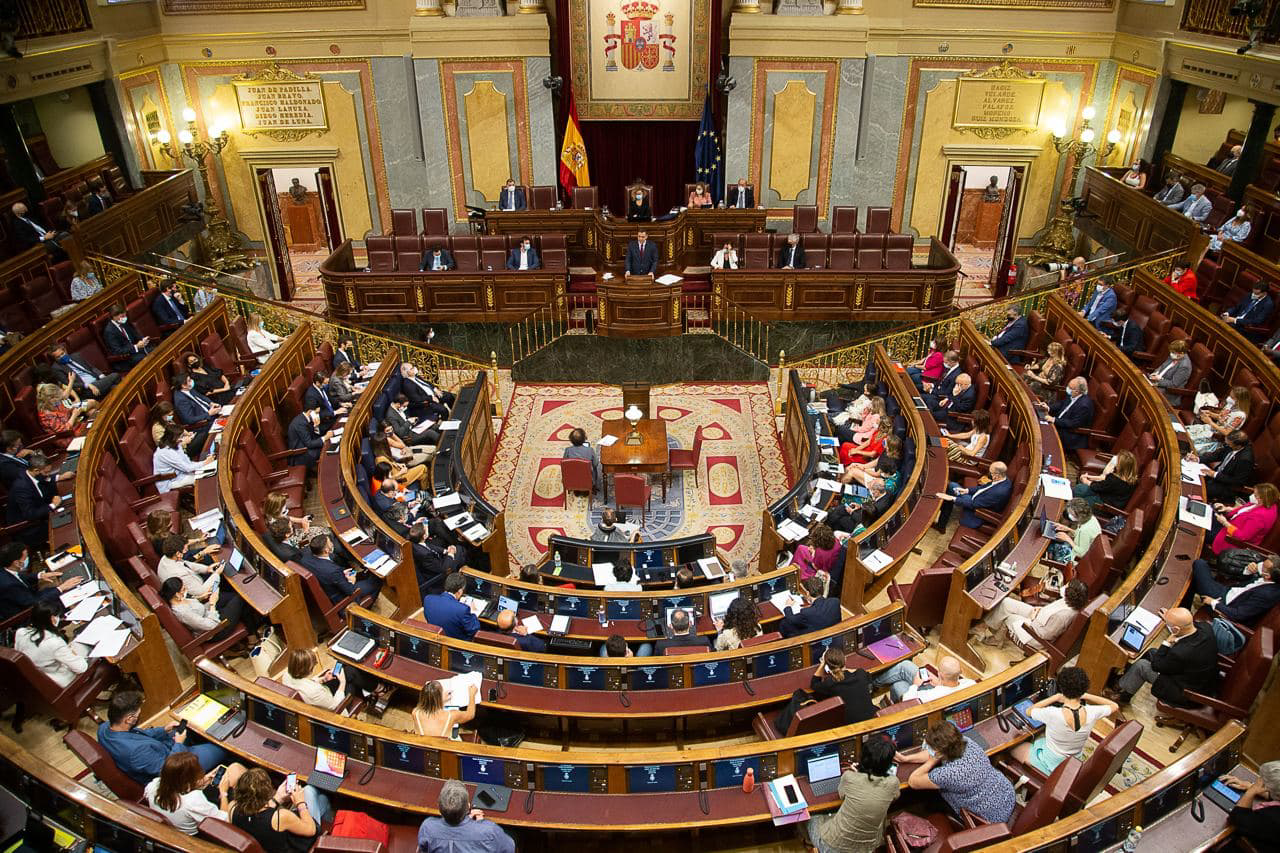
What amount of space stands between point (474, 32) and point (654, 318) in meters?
6.34

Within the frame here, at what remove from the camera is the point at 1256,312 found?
931 centimetres

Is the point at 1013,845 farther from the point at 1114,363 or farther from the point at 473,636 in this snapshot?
the point at 1114,363

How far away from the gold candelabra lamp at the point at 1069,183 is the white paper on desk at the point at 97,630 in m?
14.5

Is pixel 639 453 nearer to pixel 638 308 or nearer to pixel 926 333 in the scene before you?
A: pixel 638 308

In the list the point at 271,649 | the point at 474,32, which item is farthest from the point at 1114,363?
the point at 474,32

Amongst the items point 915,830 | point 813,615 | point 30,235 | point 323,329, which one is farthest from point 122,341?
point 915,830

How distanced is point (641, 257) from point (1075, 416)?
20.6ft

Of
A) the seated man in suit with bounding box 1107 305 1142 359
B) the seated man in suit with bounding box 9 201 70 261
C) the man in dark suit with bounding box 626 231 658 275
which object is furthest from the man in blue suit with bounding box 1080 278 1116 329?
the seated man in suit with bounding box 9 201 70 261

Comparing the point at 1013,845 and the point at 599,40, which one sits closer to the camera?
the point at 1013,845

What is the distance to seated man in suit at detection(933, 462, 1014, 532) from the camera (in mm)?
7555

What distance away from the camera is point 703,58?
1459cm

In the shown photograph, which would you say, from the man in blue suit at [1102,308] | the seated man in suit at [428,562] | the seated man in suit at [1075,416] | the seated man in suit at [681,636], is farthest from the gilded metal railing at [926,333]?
the seated man in suit at [428,562]

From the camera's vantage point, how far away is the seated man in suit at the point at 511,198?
1410 cm

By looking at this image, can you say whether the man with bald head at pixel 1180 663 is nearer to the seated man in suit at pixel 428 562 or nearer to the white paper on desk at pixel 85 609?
the seated man in suit at pixel 428 562
